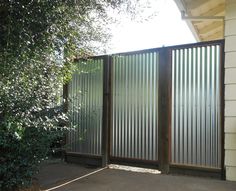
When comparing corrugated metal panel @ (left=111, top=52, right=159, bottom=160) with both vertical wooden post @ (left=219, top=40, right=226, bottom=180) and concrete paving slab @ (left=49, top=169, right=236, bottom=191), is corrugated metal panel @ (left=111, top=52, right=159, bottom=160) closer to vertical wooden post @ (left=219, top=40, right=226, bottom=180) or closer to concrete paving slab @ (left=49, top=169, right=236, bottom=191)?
concrete paving slab @ (left=49, top=169, right=236, bottom=191)

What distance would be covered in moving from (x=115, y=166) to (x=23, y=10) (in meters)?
3.21

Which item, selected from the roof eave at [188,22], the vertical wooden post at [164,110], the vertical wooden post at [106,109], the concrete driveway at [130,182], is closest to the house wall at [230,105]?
the concrete driveway at [130,182]

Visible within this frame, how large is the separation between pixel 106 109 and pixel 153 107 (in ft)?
3.19

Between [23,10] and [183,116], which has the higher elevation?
[23,10]

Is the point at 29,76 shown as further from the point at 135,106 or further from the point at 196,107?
the point at 196,107

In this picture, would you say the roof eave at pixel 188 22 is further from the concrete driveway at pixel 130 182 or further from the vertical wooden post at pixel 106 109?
the concrete driveway at pixel 130 182

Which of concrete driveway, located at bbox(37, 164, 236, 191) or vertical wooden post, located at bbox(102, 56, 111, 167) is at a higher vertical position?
vertical wooden post, located at bbox(102, 56, 111, 167)

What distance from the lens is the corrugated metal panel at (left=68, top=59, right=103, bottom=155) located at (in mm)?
6355

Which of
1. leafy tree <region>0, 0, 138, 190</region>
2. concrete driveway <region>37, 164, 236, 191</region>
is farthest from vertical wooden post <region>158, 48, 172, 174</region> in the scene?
leafy tree <region>0, 0, 138, 190</region>

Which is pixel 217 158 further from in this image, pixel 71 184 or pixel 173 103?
pixel 71 184

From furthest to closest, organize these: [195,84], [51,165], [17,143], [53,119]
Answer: [51,165] → [195,84] → [53,119] → [17,143]

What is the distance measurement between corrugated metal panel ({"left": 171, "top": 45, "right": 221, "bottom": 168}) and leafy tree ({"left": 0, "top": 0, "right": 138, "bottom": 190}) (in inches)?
71.4

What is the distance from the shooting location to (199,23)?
7473 mm

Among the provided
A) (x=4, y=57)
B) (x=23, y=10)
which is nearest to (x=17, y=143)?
(x=4, y=57)
